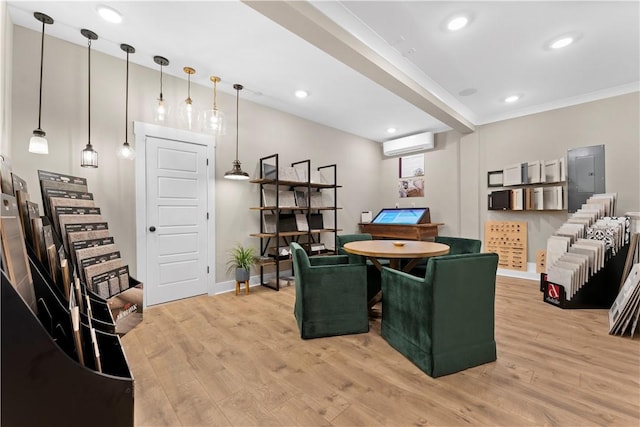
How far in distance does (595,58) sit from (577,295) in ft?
9.03

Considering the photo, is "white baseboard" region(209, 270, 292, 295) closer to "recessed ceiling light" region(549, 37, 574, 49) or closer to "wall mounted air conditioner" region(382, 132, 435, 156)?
"wall mounted air conditioner" region(382, 132, 435, 156)

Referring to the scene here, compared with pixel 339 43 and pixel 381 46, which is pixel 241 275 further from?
pixel 381 46

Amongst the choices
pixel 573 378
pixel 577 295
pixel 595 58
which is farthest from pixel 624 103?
pixel 573 378

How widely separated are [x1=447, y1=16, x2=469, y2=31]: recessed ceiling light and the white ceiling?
0.06 m

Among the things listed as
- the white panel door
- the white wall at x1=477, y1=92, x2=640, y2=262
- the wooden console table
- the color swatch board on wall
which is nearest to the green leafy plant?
the white panel door

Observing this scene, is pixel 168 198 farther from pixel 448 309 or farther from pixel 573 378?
pixel 573 378

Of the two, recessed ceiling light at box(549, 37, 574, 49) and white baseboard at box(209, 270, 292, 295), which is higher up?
recessed ceiling light at box(549, 37, 574, 49)

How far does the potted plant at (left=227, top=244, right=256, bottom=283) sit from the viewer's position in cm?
391

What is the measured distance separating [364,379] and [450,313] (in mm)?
751

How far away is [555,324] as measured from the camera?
2.76m

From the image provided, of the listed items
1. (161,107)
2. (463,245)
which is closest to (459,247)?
(463,245)

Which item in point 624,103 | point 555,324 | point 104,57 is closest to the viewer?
point 555,324

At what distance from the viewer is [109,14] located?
244 centimetres

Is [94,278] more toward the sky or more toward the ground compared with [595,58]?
more toward the ground
